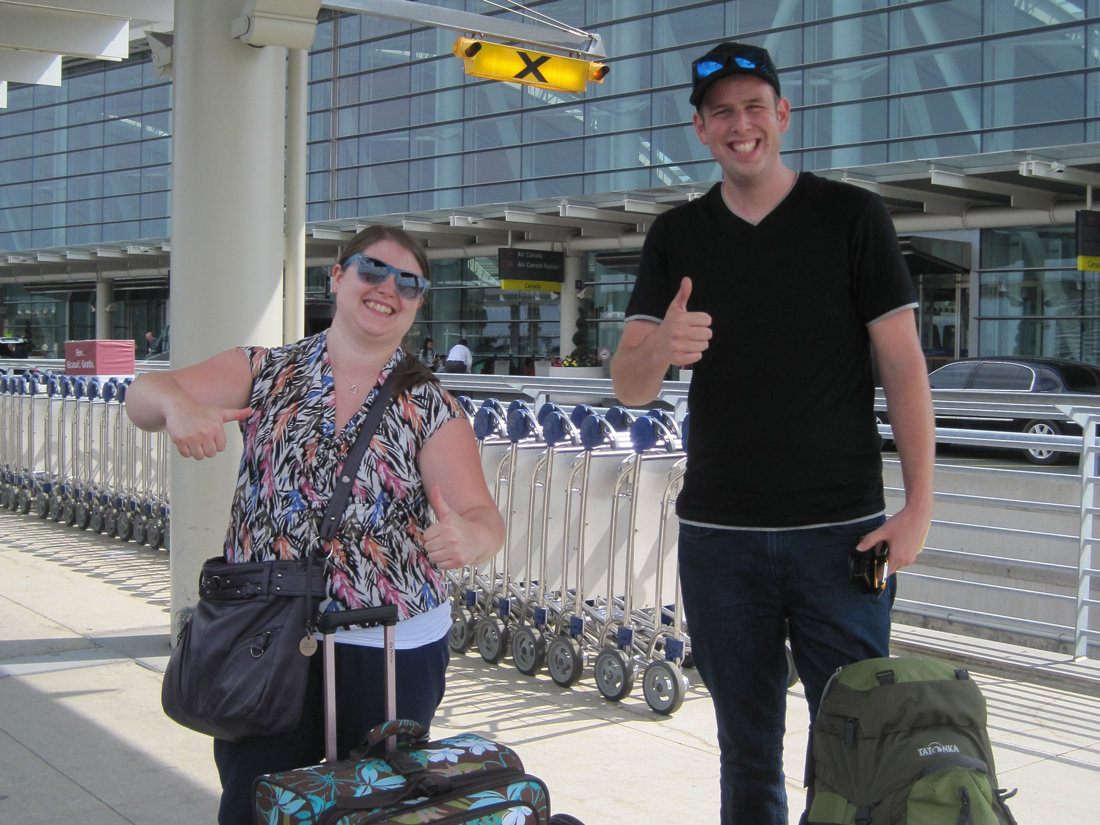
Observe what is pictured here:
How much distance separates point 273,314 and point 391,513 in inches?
154

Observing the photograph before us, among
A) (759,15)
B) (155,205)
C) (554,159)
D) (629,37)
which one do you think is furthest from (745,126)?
(155,205)

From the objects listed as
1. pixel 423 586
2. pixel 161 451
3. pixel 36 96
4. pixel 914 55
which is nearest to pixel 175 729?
pixel 423 586

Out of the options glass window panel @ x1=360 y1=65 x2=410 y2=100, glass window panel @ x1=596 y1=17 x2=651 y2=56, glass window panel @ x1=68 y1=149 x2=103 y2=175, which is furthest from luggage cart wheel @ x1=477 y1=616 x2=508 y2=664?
glass window panel @ x1=68 y1=149 x2=103 y2=175

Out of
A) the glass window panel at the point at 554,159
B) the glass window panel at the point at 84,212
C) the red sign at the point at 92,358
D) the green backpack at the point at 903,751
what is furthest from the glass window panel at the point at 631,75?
the green backpack at the point at 903,751

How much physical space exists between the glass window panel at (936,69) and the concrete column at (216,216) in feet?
70.1

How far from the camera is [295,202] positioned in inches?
272

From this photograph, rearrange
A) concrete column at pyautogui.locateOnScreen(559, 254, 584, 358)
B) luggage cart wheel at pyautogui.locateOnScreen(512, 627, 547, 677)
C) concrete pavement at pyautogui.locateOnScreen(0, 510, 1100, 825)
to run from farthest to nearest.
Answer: concrete column at pyautogui.locateOnScreen(559, 254, 584, 358), luggage cart wheel at pyautogui.locateOnScreen(512, 627, 547, 677), concrete pavement at pyautogui.locateOnScreen(0, 510, 1100, 825)

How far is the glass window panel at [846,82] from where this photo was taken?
2538 centimetres

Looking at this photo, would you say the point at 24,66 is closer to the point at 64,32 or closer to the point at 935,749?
the point at 64,32

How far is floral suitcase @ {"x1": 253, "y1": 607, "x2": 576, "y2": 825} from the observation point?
77.0 inches

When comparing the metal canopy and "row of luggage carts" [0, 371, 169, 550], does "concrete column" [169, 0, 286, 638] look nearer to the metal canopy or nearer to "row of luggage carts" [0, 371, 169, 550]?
"row of luggage carts" [0, 371, 169, 550]

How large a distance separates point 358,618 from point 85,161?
50.3m

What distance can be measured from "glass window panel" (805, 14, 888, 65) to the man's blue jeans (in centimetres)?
2512

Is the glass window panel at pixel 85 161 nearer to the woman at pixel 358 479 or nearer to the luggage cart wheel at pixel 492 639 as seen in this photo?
the luggage cart wheel at pixel 492 639
